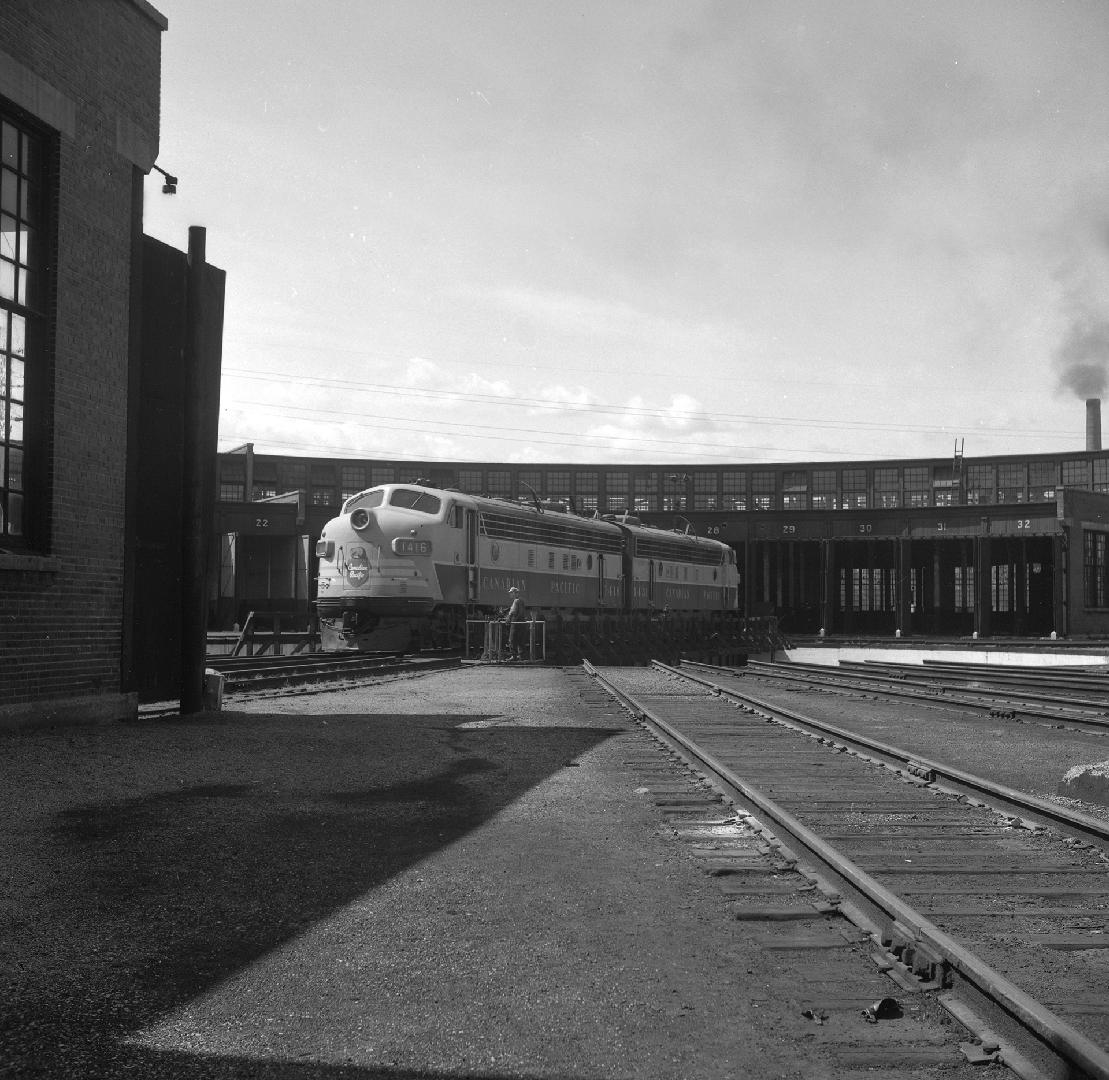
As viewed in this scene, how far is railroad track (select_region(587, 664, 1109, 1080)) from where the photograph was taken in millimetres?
3375

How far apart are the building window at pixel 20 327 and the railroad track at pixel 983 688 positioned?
11131 millimetres

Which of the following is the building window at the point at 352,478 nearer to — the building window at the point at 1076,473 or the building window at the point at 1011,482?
the building window at the point at 1011,482

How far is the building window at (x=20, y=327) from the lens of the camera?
33.0ft

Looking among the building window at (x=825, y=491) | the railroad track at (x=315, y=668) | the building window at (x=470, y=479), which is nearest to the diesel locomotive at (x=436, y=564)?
the railroad track at (x=315, y=668)

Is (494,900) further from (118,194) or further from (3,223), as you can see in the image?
(118,194)

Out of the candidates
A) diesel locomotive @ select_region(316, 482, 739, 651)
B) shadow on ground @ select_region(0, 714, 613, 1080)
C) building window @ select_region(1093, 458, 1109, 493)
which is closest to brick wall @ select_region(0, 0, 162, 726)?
shadow on ground @ select_region(0, 714, 613, 1080)

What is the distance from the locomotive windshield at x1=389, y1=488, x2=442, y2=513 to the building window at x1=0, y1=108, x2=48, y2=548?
42.3ft

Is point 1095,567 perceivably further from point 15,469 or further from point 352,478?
point 15,469

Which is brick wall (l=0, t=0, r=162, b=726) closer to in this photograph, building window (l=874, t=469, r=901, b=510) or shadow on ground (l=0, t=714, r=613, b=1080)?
shadow on ground (l=0, t=714, r=613, b=1080)

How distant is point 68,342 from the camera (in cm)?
1059

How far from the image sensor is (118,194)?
37.6 ft

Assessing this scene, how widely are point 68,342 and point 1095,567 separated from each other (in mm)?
42854

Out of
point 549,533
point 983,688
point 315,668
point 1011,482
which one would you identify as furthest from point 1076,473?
point 315,668

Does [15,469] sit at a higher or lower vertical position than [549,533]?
lower
